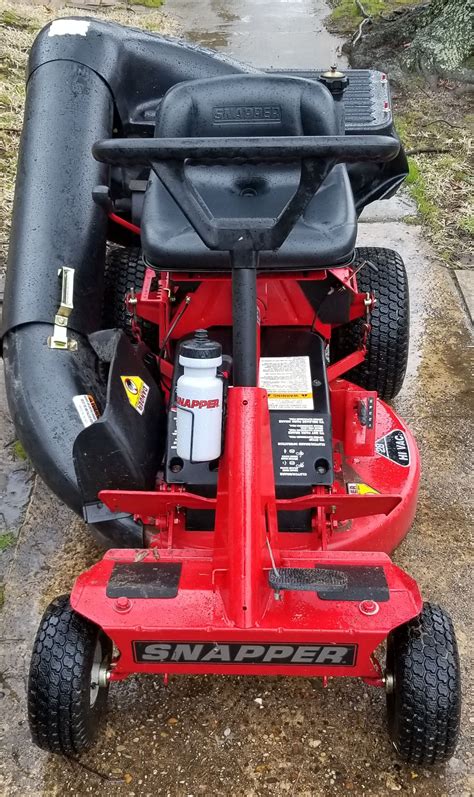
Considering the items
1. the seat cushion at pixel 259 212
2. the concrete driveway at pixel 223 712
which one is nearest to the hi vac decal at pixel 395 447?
the concrete driveway at pixel 223 712

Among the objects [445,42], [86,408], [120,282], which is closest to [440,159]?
[445,42]

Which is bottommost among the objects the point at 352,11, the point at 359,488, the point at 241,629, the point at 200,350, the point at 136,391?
the point at 241,629

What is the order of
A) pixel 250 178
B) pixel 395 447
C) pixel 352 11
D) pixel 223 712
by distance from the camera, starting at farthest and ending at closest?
1. pixel 352 11
2. pixel 395 447
3. pixel 250 178
4. pixel 223 712

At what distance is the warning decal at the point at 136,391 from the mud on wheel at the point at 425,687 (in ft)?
2.96

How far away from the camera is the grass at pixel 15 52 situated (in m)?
4.86

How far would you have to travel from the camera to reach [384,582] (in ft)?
5.48

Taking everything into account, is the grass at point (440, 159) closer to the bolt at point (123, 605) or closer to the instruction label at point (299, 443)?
the instruction label at point (299, 443)

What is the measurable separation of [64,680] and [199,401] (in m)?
0.66

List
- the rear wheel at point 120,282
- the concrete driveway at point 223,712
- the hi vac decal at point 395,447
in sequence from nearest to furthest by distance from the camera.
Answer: the concrete driveway at point 223,712 → the hi vac decal at point 395,447 → the rear wheel at point 120,282

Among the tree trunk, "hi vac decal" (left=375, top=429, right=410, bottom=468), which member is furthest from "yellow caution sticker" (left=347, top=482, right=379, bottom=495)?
the tree trunk

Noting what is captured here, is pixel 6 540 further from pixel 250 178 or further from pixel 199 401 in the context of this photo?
pixel 250 178

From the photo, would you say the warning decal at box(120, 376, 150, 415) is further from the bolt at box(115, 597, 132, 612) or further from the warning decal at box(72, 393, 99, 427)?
the bolt at box(115, 597, 132, 612)

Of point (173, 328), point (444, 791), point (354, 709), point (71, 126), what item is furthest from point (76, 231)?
point (444, 791)

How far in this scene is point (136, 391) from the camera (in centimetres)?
215
